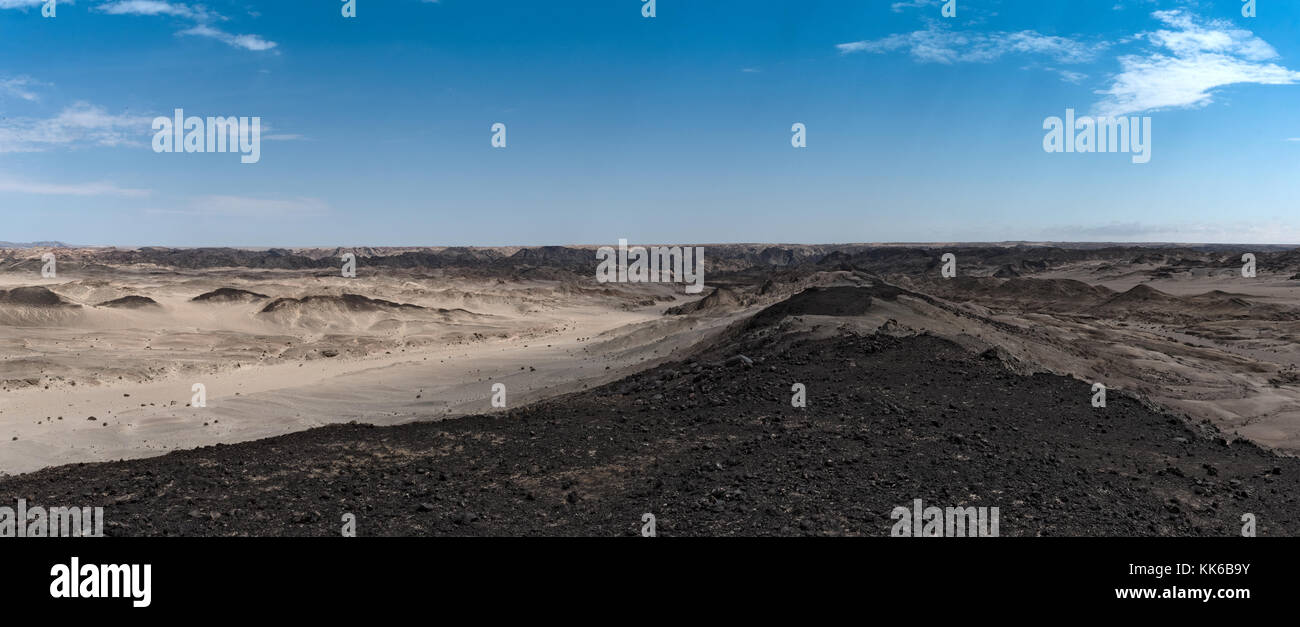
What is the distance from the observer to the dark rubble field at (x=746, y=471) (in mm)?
7543

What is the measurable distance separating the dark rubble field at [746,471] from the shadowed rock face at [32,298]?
32.5 m

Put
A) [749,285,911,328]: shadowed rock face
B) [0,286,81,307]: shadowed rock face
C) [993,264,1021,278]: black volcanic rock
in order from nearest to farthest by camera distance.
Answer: [749,285,911,328]: shadowed rock face, [0,286,81,307]: shadowed rock face, [993,264,1021,278]: black volcanic rock

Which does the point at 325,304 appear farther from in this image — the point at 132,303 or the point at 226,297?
the point at 132,303

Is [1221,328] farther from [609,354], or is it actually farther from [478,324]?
[478,324]

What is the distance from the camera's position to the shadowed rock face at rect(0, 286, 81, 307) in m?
34.8

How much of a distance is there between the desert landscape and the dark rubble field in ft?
0.15

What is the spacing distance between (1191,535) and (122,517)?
11.2 meters

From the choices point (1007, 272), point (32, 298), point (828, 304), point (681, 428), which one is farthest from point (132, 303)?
point (1007, 272)

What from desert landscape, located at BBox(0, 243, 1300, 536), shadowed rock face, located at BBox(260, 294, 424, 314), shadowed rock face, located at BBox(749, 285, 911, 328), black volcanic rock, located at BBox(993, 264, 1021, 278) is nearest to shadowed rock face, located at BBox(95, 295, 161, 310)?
desert landscape, located at BBox(0, 243, 1300, 536)

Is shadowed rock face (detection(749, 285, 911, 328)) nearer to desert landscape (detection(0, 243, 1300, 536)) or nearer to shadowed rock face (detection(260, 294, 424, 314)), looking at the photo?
desert landscape (detection(0, 243, 1300, 536))

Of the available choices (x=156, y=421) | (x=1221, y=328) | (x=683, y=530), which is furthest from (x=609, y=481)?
(x=1221, y=328)

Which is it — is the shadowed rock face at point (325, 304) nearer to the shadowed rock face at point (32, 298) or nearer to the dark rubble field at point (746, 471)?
the shadowed rock face at point (32, 298)

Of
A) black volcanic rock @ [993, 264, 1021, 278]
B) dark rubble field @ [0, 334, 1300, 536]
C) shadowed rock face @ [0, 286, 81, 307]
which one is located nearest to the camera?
dark rubble field @ [0, 334, 1300, 536]

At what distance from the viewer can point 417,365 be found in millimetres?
26062
